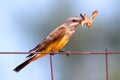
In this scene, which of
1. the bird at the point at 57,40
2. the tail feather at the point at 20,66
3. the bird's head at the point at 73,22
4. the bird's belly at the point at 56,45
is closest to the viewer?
the tail feather at the point at 20,66

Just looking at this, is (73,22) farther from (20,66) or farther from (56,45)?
(20,66)

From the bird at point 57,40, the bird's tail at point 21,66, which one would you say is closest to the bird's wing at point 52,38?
the bird at point 57,40

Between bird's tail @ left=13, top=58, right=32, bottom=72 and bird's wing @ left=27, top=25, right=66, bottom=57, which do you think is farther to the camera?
bird's wing @ left=27, top=25, right=66, bottom=57

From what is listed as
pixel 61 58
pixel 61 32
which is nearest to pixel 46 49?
pixel 61 32

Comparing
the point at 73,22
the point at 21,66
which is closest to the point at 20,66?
the point at 21,66

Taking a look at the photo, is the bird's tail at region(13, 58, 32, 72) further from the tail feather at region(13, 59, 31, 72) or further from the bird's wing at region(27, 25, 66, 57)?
the bird's wing at region(27, 25, 66, 57)

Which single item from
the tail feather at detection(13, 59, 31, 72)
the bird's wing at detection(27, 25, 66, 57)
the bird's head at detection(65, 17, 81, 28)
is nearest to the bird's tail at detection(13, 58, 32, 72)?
the tail feather at detection(13, 59, 31, 72)

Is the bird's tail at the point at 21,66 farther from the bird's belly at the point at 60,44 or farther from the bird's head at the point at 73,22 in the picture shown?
the bird's head at the point at 73,22

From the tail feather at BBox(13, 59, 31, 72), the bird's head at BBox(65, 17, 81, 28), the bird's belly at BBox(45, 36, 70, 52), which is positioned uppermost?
the bird's head at BBox(65, 17, 81, 28)

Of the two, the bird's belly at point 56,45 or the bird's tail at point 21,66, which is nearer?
the bird's tail at point 21,66

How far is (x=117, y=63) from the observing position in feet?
30.6

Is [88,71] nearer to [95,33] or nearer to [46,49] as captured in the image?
[95,33]

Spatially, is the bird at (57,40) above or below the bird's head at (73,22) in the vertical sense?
below

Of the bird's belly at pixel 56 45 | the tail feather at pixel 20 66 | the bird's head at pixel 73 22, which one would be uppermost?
the bird's head at pixel 73 22
